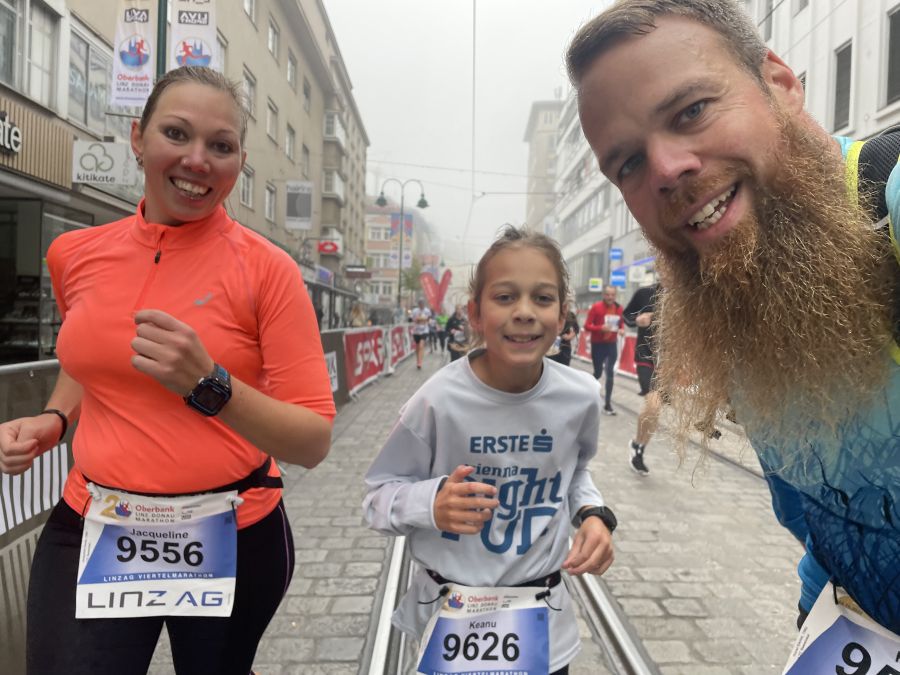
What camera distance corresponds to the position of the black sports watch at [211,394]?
50.4 inches

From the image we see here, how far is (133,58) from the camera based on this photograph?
24.5 feet

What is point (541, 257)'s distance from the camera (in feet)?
6.23

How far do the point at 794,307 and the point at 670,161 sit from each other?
323 mm

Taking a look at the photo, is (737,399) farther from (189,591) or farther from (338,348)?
(338,348)

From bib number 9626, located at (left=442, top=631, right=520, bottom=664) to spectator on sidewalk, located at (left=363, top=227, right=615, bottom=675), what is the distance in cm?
2

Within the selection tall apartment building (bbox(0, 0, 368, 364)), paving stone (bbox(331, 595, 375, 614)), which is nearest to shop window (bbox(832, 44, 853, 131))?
tall apartment building (bbox(0, 0, 368, 364))

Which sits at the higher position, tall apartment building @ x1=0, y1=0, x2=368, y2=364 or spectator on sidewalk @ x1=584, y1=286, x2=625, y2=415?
tall apartment building @ x1=0, y1=0, x2=368, y2=364

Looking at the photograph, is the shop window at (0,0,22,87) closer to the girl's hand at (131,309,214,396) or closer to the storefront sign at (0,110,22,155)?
the storefront sign at (0,110,22,155)

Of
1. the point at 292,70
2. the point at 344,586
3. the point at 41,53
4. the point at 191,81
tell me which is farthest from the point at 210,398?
the point at 292,70

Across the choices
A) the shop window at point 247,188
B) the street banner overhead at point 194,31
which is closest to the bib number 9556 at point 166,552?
the street banner overhead at point 194,31

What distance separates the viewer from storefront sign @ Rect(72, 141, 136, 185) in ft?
24.6

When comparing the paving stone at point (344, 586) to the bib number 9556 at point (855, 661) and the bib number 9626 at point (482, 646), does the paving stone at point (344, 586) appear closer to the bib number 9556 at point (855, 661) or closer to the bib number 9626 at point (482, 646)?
the bib number 9626 at point (482, 646)

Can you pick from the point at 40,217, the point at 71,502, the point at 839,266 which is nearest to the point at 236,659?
the point at 71,502

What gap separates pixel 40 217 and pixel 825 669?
12120 mm
